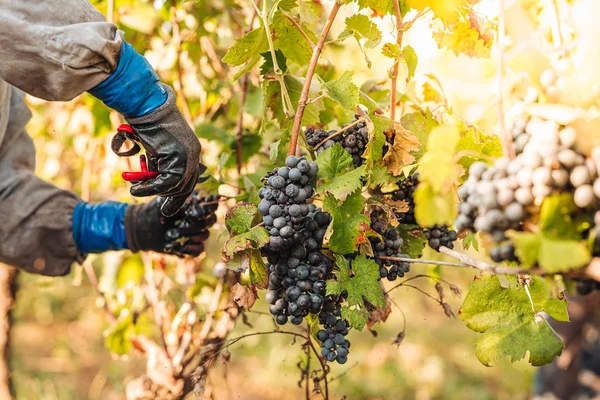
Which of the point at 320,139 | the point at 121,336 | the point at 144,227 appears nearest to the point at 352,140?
the point at 320,139

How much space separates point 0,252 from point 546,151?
6.66 ft

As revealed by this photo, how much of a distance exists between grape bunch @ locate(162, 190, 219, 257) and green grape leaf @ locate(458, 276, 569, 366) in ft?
2.90

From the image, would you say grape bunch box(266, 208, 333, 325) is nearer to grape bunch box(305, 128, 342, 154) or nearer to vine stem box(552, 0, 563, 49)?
grape bunch box(305, 128, 342, 154)

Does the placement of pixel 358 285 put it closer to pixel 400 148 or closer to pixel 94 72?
pixel 400 148

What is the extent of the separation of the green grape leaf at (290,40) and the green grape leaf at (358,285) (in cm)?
59

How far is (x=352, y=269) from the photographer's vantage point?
3.94ft

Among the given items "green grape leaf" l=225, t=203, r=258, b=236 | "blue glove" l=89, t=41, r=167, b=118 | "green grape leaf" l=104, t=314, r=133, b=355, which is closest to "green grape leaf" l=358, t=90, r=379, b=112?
"green grape leaf" l=225, t=203, r=258, b=236

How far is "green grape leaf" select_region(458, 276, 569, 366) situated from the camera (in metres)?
1.15

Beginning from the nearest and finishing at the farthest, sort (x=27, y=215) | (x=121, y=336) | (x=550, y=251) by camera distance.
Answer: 1. (x=550, y=251)
2. (x=27, y=215)
3. (x=121, y=336)

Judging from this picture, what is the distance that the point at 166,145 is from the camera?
1.39m

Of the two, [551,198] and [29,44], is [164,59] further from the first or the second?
[551,198]

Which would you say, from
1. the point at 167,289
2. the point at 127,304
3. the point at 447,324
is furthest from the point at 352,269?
the point at 447,324

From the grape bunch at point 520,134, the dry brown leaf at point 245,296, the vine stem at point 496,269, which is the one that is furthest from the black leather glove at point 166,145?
the grape bunch at point 520,134

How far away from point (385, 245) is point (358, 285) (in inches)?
5.4
